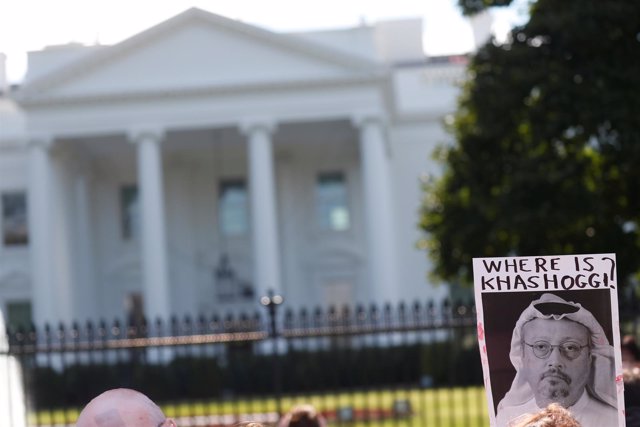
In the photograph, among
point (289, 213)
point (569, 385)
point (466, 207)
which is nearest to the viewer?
point (569, 385)

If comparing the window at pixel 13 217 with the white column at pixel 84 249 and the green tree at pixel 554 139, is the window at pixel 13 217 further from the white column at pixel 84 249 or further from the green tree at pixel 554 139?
the green tree at pixel 554 139

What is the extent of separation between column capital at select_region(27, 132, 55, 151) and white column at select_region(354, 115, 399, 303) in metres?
8.41

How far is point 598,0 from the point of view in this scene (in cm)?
1562

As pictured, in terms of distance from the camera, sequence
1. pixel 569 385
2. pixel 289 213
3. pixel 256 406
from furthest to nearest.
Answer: pixel 289 213
pixel 256 406
pixel 569 385

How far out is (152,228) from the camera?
33.7 metres

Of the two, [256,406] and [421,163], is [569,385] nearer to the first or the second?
[256,406]

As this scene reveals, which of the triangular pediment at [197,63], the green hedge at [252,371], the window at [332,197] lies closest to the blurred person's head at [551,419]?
the green hedge at [252,371]

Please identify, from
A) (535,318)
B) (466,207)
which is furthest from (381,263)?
(535,318)

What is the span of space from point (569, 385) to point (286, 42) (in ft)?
101

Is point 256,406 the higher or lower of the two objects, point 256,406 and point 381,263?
the lower

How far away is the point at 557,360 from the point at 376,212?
30735 mm

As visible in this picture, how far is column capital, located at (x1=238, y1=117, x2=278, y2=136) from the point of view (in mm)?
34031

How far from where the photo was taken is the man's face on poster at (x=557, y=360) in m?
3.41

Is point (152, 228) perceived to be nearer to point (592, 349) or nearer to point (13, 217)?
point (13, 217)
